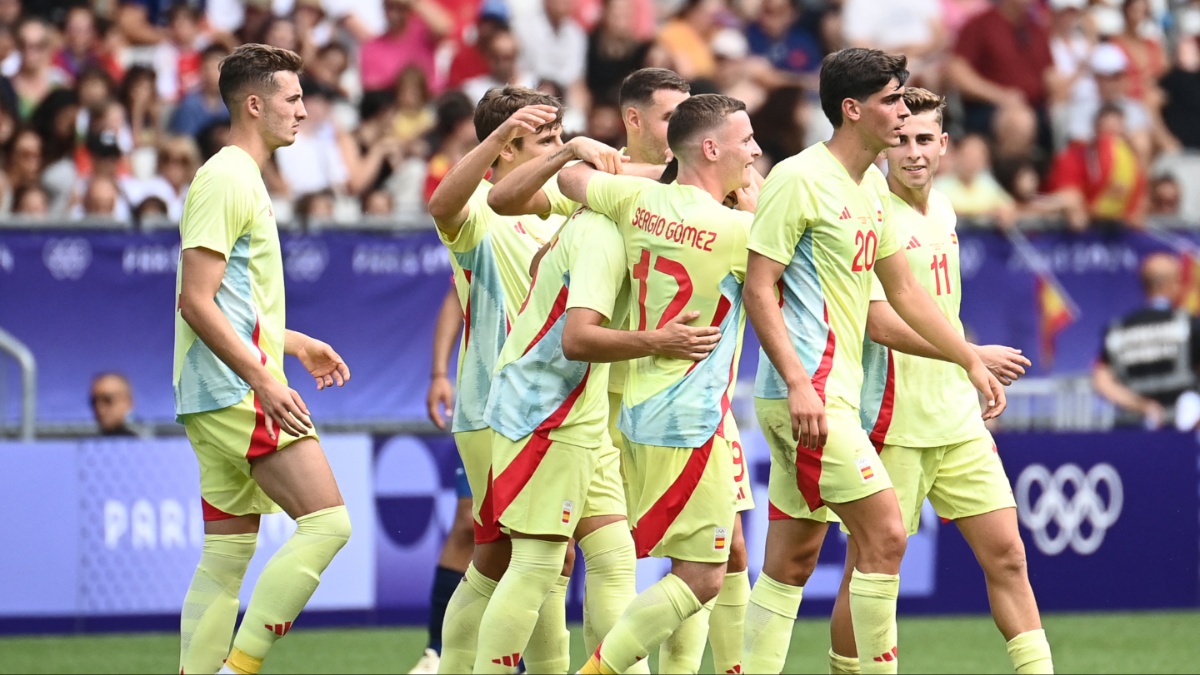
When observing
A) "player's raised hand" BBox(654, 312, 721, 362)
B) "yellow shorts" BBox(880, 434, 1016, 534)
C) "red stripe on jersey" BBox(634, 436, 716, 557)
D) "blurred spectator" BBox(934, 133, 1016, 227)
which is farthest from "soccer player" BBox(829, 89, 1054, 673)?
"blurred spectator" BBox(934, 133, 1016, 227)

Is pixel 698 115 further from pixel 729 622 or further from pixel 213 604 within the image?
pixel 213 604

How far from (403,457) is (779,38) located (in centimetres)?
662

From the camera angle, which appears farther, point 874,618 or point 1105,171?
point 1105,171

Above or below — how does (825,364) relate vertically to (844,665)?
above

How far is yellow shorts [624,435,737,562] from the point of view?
23.1ft

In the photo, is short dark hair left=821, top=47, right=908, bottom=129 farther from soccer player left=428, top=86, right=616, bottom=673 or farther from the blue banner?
the blue banner

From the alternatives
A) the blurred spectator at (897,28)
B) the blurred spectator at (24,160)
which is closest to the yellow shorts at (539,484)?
the blurred spectator at (24,160)

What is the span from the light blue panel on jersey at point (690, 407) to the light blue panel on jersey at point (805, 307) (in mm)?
196

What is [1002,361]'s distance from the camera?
7.62 meters

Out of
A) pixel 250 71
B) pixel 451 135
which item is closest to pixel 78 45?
pixel 451 135

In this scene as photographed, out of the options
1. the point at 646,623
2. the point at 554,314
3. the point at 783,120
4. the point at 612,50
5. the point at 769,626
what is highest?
the point at 612,50

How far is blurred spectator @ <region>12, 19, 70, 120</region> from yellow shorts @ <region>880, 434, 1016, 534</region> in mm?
8917

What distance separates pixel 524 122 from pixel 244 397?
148cm

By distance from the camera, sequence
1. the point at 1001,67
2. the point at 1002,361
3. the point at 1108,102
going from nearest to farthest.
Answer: the point at 1002,361, the point at 1108,102, the point at 1001,67
